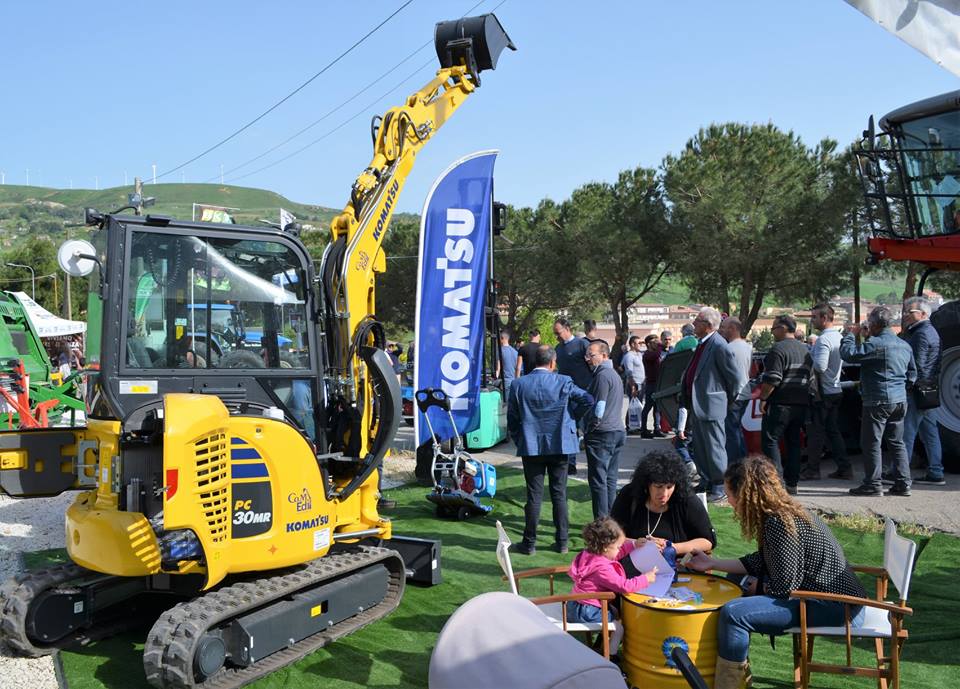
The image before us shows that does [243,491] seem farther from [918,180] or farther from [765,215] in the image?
[765,215]

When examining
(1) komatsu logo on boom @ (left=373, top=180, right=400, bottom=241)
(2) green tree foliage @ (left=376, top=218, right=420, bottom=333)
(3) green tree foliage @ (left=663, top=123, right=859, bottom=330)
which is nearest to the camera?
(1) komatsu logo on boom @ (left=373, top=180, right=400, bottom=241)

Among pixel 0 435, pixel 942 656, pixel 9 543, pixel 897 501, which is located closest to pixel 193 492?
pixel 0 435

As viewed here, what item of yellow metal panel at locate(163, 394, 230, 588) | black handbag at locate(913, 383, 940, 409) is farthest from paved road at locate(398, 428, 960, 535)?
yellow metal panel at locate(163, 394, 230, 588)

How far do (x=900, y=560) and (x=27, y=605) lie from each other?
15.5 feet

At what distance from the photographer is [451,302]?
9.52 meters

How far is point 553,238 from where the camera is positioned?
32781 millimetres

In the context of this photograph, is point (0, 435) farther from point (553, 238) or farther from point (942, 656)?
Answer: point (553, 238)

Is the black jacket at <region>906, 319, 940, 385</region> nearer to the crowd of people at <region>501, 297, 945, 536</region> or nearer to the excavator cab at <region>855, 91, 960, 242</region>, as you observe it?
the crowd of people at <region>501, 297, 945, 536</region>

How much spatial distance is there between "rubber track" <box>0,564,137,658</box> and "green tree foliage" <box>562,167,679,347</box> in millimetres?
25327

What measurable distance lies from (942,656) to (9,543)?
25.6ft

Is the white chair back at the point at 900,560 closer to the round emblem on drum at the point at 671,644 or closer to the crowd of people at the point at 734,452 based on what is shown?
the crowd of people at the point at 734,452

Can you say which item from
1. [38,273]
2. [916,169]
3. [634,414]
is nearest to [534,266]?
[634,414]

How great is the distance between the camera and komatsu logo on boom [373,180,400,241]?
639 centimetres

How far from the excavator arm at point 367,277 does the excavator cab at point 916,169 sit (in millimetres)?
5571
